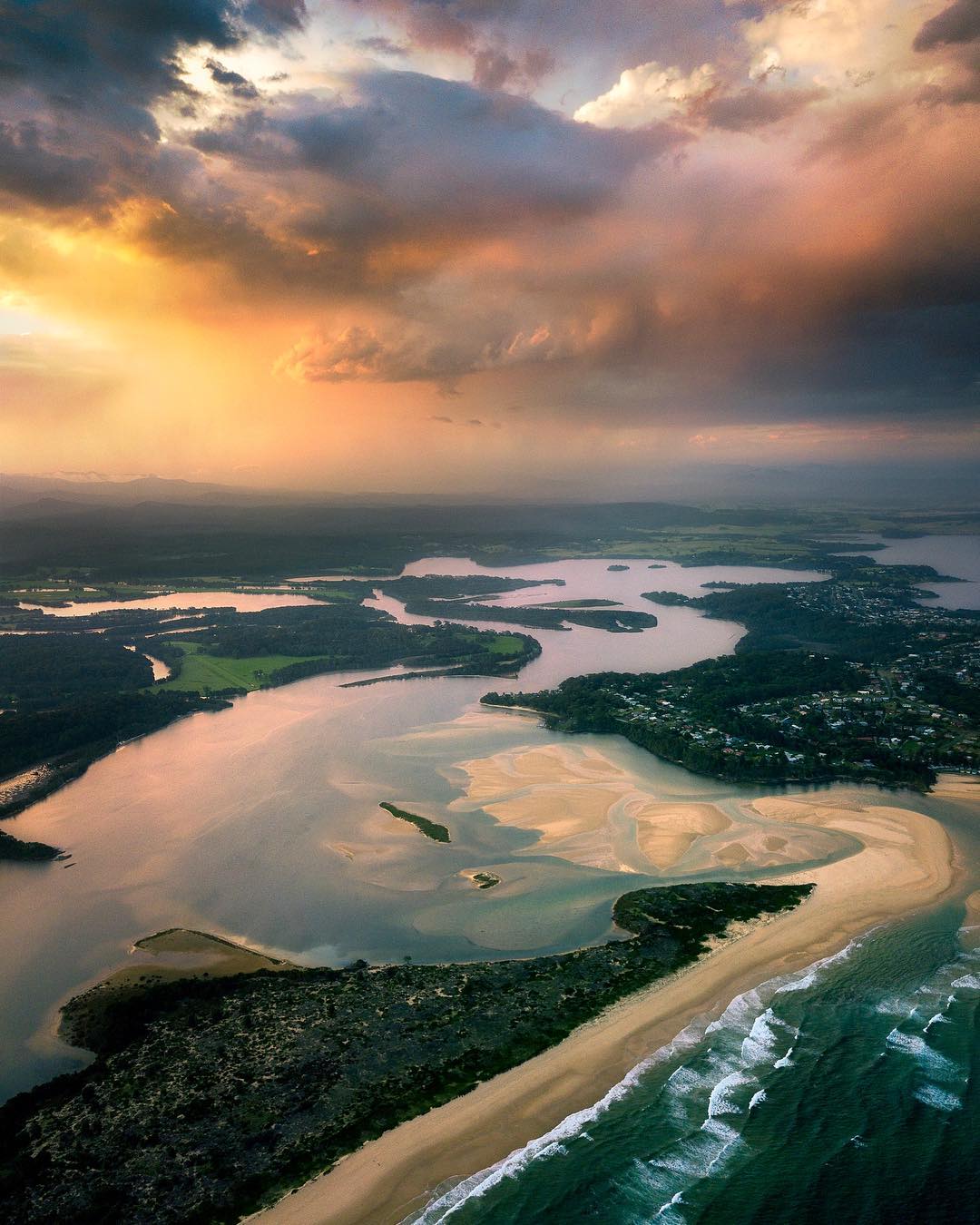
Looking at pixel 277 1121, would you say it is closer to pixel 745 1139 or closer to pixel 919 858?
pixel 745 1139

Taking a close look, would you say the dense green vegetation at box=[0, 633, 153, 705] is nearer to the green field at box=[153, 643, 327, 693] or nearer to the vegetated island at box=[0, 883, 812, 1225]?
the green field at box=[153, 643, 327, 693]

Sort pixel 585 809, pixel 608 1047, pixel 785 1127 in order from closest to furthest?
pixel 785 1127 → pixel 608 1047 → pixel 585 809

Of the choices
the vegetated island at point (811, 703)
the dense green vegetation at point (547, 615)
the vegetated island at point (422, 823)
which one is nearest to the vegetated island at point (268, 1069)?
the vegetated island at point (422, 823)

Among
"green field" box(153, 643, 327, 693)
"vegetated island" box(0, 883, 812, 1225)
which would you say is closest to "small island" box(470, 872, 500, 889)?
"vegetated island" box(0, 883, 812, 1225)

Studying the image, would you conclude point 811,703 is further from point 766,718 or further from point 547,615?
point 547,615

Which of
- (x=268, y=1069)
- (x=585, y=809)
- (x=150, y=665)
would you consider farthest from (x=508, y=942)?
(x=150, y=665)
